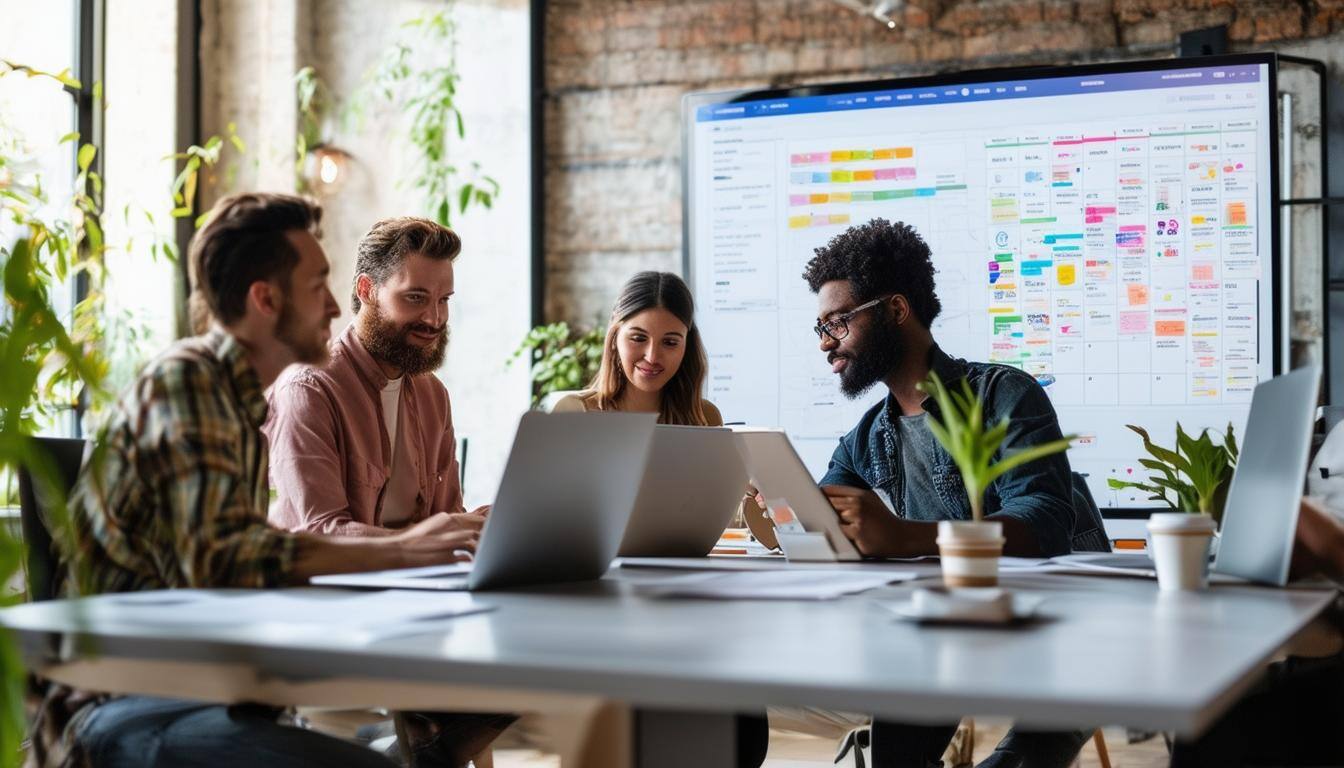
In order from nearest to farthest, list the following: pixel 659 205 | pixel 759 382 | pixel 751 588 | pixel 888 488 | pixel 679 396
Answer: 1. pixel 751 588
2. pixel 888 488
3. pixel 679 396
4. pixel 759 382
5. pixel 659 205

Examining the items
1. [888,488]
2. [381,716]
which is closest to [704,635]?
[888,488]

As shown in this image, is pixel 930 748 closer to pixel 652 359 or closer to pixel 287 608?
pixel 652 359

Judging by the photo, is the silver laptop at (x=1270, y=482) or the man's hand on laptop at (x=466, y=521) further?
the man's hand on laptop at (x=466, y=521)

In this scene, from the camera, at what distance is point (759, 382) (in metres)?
4.34

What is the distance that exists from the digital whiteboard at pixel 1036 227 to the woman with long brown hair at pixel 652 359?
0.77 m

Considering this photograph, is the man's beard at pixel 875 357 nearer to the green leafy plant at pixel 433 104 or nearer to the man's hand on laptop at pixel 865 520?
the man's hand on laptop at pixel 865 520

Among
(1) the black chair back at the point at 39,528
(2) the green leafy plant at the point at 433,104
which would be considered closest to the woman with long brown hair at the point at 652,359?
(1) the black chair back at the point at 39,528

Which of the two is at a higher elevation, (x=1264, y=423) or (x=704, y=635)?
(x=1264, y=423)

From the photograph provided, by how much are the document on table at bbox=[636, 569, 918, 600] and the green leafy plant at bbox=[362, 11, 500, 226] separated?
11.7ft

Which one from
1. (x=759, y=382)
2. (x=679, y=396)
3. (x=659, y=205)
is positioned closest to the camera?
(x=679, y=396)

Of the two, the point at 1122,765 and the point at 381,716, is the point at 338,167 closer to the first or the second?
the point at 381,716

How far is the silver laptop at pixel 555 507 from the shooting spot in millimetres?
1684

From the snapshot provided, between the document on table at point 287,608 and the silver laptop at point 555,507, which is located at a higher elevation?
the silver laptop at point 555,507

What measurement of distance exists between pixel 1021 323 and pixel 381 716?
2.41 metres
